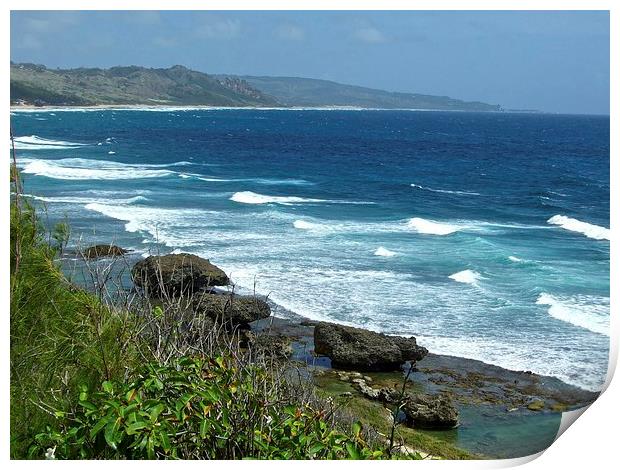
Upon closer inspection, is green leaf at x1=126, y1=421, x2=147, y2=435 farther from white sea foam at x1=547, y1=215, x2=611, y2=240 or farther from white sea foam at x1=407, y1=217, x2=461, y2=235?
white sea foam at x1=547, y1=215, x2=611, y2=240

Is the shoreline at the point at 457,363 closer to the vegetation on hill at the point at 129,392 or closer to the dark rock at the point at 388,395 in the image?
the dark rock at the point at 388,395

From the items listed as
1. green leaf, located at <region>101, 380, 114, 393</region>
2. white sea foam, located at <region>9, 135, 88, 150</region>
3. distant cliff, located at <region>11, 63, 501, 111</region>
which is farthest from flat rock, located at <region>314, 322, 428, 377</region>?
distant cliff, located at <region>11, 63, 501, 111</region>

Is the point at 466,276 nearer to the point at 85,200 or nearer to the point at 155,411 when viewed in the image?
the point at 85,200

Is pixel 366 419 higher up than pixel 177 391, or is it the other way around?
pixel 177 391

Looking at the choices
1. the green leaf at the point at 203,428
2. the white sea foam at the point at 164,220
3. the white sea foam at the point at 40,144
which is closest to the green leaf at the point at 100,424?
the green leaf at the point at 203,428

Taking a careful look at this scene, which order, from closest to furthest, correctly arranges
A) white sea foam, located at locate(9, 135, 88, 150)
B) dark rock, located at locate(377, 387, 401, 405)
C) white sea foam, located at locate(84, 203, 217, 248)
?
dark rock, located at locate(377, 387, 401, 405)
white sea foam, located at locate(84, 203, 217, 248)
white sea foam, located at locate(9, 135, 88, 150)

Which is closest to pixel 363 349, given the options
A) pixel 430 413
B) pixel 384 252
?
pixel 430 413
